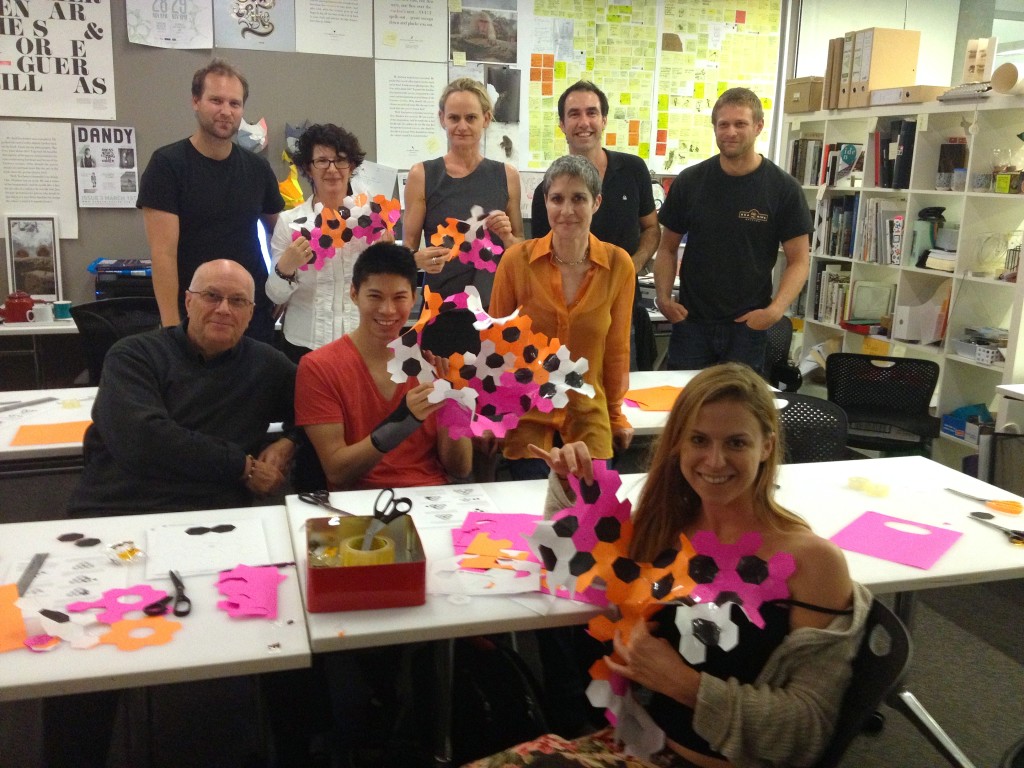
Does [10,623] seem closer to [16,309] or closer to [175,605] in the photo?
[175,605]

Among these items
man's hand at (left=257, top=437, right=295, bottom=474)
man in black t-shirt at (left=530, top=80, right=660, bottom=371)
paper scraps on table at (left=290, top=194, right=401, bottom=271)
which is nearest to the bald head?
man's hand at (left=257, top=437, right=295, bottom=474)

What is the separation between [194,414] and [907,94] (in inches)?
162

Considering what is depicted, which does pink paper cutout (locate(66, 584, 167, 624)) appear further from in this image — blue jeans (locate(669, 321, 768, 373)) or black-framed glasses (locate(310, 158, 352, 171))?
blue jeans (locate(669, 321, 768, 373))

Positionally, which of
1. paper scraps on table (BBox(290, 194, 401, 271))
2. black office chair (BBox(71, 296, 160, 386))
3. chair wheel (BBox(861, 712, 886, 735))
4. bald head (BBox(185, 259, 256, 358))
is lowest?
chair wheel (BBox(861, 712, 886, 735))

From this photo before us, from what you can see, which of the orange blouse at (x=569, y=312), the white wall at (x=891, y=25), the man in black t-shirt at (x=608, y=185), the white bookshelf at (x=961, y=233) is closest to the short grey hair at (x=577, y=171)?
the orange blouse at (x=569, y=312)

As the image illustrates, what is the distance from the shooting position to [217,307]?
86.2 inches

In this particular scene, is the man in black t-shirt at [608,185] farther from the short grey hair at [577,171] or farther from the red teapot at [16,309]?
the red teapot at [16,309]

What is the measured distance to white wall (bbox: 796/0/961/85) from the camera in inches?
217

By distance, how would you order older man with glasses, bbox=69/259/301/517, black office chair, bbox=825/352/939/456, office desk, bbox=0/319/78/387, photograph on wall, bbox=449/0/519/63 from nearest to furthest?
Result: older man with glasses, bbox=69/259/301/517, black office chair, bbox=825/352/939/456, office desk, bbox=0/319/78/387, photograph on wall, bbox=449/0/519/63

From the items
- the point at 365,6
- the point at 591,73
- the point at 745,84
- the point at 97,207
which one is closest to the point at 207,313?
the point at 97,207

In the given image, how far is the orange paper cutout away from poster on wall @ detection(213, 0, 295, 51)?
359 cm

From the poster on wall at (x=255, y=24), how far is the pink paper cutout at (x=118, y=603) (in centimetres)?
361

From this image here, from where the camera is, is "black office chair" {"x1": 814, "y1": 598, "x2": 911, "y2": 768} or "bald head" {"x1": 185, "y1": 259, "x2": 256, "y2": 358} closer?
"black office chair" {"x1": 814, "y1": 598, "x2": 911, "y2": 768}

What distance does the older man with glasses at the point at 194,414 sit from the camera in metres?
2.10
